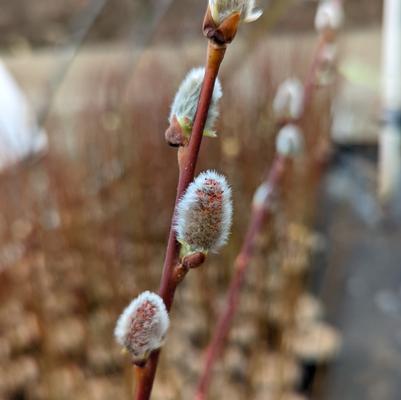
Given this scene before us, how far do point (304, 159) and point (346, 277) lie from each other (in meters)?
0.33

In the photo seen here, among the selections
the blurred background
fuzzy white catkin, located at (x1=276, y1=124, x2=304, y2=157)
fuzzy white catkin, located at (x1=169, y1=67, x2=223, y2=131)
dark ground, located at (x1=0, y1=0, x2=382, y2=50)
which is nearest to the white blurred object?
the blurred background

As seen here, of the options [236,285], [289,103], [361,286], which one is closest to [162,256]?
[361,286]

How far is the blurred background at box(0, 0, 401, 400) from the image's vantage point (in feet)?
4.54

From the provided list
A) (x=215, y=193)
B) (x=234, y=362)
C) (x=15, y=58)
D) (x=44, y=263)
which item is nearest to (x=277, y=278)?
(x=234, y=362)

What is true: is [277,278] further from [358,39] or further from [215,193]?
[358,39]

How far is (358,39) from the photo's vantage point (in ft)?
10.6

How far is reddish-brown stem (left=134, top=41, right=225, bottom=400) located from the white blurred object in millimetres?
1284

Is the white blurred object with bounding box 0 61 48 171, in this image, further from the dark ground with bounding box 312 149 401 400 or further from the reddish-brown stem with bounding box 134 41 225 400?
the reddish-brown stem with bounding box 134 41 225 400

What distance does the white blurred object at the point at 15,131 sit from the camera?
5.28 feet

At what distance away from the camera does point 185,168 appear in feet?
0.79

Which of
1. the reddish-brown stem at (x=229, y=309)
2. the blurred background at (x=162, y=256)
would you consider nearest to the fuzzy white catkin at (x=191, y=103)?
the reddish-brown stem at (x=229, y=309)

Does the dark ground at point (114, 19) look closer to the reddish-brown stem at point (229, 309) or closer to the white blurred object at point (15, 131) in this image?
the white blurred object at point (15, 131)

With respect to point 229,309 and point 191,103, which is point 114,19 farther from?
point 191,103

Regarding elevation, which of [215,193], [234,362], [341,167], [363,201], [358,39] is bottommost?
[234,362]
